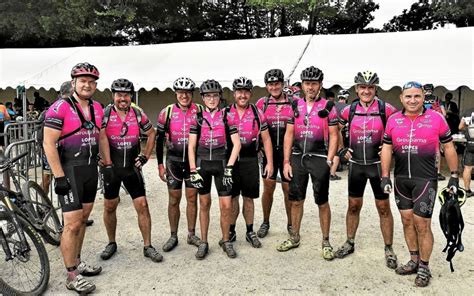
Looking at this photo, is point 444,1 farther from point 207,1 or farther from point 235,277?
point 235,277

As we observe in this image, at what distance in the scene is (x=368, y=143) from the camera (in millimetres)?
4137

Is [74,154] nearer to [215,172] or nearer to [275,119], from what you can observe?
[215,172]

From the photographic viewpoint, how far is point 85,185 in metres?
3.71

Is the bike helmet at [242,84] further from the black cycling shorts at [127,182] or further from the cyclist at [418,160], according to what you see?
the cyclist at [418,160]

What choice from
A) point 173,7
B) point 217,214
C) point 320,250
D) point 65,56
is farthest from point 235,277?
point 173,7

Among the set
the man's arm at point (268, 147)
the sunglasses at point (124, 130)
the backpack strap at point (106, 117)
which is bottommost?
the man's arm at point (268, 147)

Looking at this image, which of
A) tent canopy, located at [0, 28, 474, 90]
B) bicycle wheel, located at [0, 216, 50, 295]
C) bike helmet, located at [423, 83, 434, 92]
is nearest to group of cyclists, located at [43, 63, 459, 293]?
bicycle wheel, located at [0, 216, 50, 295]

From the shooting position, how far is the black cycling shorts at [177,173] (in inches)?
183

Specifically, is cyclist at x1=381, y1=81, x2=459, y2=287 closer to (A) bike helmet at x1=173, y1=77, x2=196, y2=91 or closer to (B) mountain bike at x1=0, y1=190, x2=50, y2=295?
(A) bike helmet at x1=173, y1=77, x2=196, y2=91

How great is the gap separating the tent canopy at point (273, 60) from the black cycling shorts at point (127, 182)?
682 cm

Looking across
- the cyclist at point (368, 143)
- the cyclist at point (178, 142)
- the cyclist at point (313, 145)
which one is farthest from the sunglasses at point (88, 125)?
the cyclist at point (368, 143)

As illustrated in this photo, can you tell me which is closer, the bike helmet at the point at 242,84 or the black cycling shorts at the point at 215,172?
the black cycling shorts at the point at 215,172

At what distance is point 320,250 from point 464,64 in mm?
7292

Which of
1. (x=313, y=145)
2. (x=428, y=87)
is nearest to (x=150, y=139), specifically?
(x=313, y=145)
